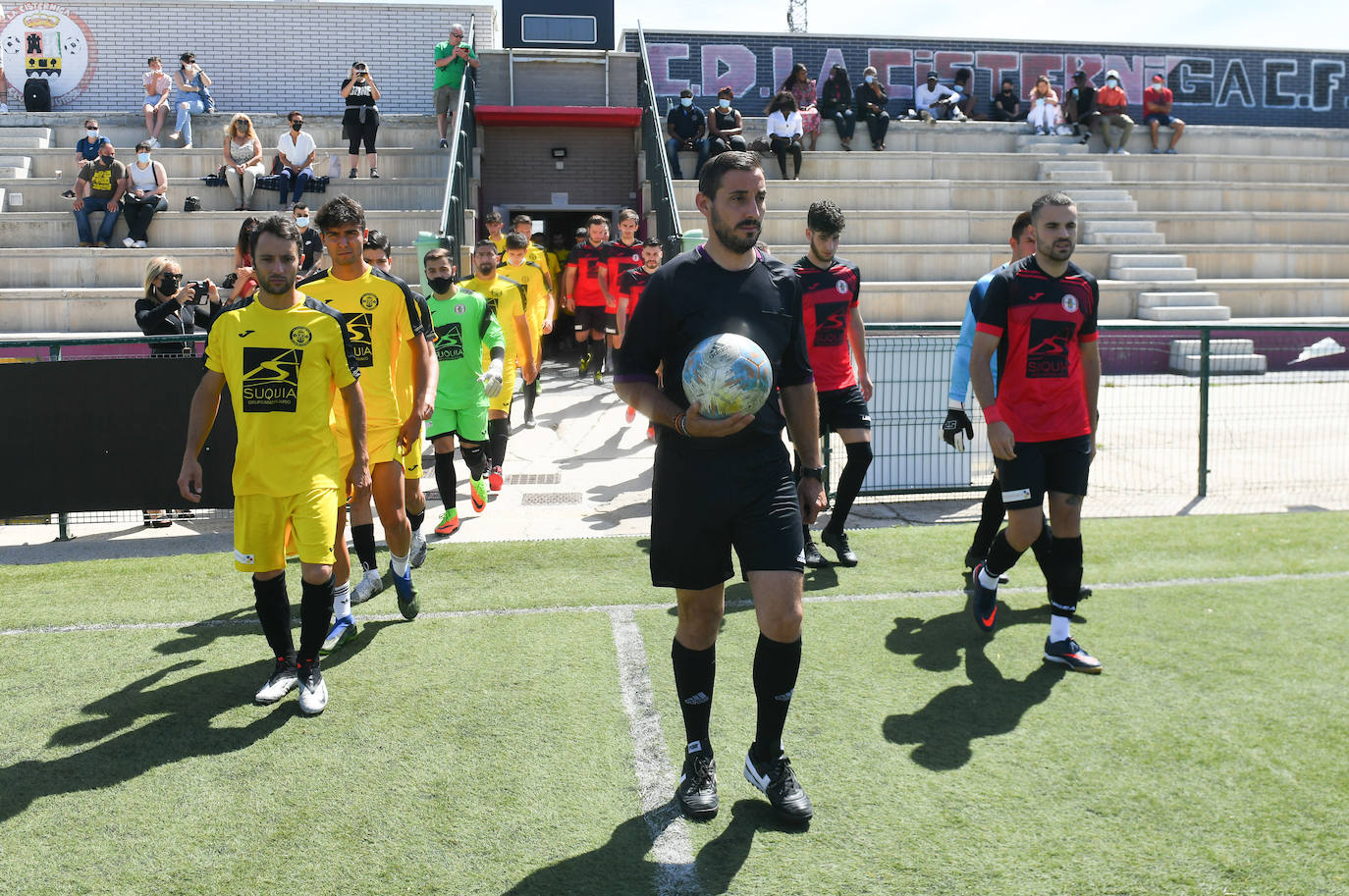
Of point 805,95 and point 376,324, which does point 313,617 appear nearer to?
point 376,324

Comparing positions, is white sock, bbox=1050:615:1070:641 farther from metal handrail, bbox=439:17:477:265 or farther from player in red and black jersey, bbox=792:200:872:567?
metal handrail, bbox=439:17:477:265

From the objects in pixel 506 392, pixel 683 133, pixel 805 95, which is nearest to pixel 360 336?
pixel 506 392

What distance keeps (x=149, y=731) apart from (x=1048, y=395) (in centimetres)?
412

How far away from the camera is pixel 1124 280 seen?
714 inches

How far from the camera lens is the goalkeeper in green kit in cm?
797

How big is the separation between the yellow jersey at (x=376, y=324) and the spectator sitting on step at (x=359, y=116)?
42.7 ft

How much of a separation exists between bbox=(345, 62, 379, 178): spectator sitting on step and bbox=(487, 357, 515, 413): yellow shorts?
31.5 ft

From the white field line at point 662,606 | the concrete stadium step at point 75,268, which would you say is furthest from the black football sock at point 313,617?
the concrete stadium step at point 75,268

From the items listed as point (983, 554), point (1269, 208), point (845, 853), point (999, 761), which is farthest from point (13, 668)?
point (1269, 208)

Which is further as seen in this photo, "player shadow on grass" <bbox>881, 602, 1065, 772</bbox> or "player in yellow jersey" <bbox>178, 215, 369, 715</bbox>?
"player in yellow jersey" <bbox>178, 215, 369, 715</bbox>

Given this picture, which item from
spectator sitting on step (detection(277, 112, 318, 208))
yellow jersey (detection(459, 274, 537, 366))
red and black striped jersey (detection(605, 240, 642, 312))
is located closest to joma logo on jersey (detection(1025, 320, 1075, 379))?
yellow jersey (detection(459, 274, 537, 366))

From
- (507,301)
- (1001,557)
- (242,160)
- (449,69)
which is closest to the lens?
(1001,557)

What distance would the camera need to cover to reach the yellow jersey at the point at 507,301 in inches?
382

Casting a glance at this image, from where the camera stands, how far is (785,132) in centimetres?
1944
